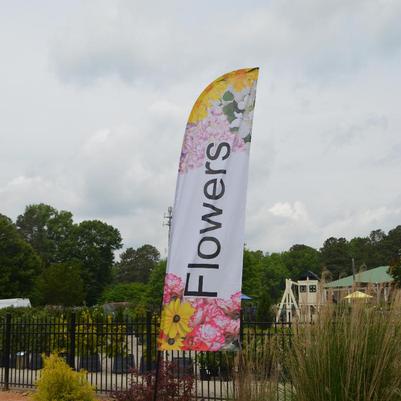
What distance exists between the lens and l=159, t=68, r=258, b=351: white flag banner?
16.7ft

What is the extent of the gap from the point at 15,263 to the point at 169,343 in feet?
176

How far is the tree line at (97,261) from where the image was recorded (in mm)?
53938

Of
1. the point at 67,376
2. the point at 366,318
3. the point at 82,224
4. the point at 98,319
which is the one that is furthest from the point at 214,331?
the point at 82,224

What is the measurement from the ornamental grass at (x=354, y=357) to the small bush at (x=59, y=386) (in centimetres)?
356

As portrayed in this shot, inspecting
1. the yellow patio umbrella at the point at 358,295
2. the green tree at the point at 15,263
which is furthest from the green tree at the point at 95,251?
the yellow patio umbrella at the point at 358,295

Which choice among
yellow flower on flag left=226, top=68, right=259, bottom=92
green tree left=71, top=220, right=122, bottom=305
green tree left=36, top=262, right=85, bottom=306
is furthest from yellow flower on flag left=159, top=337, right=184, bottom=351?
green tree left=71, top=220, right=122, bottom=305

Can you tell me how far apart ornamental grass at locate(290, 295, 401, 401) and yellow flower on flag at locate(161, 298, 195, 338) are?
1.02m

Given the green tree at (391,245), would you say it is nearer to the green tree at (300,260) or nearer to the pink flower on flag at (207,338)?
the green tree at (300,260)

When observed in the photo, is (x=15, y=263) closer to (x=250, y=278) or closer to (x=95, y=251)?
(x=95, y=251)

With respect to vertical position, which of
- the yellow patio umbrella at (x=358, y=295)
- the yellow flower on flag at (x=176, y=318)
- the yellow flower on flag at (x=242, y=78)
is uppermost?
the yellow flower on flag at (x=242, y=78)

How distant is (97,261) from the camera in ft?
226

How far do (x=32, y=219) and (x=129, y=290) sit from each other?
2166cm

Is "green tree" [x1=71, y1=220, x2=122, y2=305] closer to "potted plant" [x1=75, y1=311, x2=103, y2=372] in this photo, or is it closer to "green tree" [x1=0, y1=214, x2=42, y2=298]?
"green tree" [x1=0, y1=214, x2=42, y2=298]

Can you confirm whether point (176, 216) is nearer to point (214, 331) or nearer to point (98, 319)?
point (214, 331)
